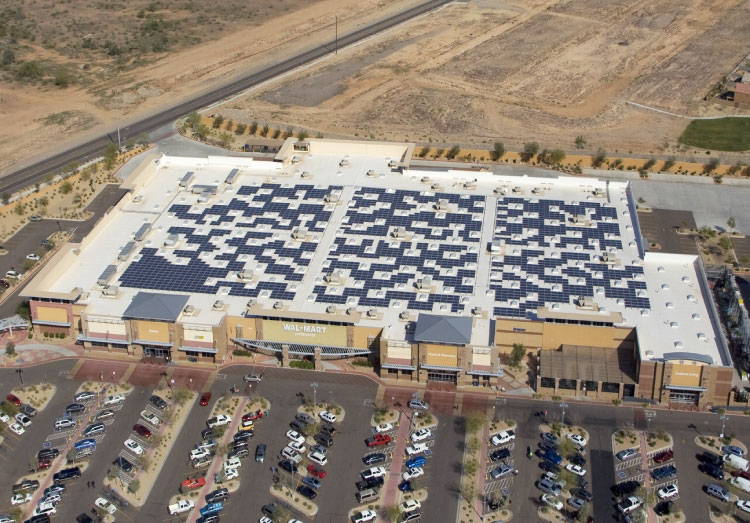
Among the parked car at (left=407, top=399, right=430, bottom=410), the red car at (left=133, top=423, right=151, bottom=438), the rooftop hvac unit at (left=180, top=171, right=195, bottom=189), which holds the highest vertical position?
the rooftop hvac unit at (left=180, top=171, right=195, bottom=189)

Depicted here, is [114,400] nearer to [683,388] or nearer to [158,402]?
[158,402]

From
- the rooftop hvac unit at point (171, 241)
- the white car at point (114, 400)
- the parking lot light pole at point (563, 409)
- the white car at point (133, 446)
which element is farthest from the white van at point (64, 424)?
the parking lot light pole at point (563, 409)

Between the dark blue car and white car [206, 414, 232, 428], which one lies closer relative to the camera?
the dark blue car

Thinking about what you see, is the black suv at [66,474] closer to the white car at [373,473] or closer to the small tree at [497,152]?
the white car at [373,473]

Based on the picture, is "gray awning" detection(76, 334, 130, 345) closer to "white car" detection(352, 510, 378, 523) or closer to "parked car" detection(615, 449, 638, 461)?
"white car" detection(352, 510, 378, 523)

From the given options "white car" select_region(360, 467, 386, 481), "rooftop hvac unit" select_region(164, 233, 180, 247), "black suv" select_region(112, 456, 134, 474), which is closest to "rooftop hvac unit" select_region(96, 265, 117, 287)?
"rooftop hvac unit" select_region(164, 233, 180, 247)

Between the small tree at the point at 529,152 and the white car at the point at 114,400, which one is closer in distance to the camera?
the white car at the point at 114,400
